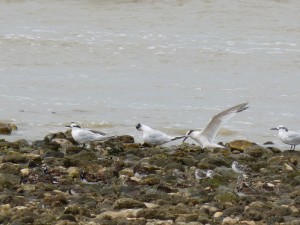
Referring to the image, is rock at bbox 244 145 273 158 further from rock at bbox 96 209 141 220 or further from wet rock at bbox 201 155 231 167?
rock at bbox 96 209 141 220

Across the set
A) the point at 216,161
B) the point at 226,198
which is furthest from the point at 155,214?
the point at 216,161

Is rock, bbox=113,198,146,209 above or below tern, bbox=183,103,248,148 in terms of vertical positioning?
above

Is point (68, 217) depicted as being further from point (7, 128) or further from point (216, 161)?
point (7, 128)

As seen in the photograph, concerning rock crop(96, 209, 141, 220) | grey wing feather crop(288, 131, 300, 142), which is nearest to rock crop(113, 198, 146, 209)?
rock crop(96, 209, 141, 220)

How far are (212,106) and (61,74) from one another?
4.05 metres

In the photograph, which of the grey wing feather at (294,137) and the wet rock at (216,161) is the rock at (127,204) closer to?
the wet rock at (216,161)

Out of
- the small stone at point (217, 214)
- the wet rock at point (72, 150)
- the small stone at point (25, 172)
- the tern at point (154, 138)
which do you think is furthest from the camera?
the tern at point (154, 138)

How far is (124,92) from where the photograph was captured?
16.1 metres

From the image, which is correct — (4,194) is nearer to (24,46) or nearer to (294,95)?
(294,95)

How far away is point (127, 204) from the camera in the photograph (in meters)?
8.05

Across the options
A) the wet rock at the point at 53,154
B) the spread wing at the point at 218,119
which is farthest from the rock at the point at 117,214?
the spread wing at the point at 218,119

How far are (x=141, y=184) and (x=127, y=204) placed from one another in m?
1.09

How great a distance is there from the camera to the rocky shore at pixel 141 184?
772 cm

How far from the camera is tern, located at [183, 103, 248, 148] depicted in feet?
38.4
